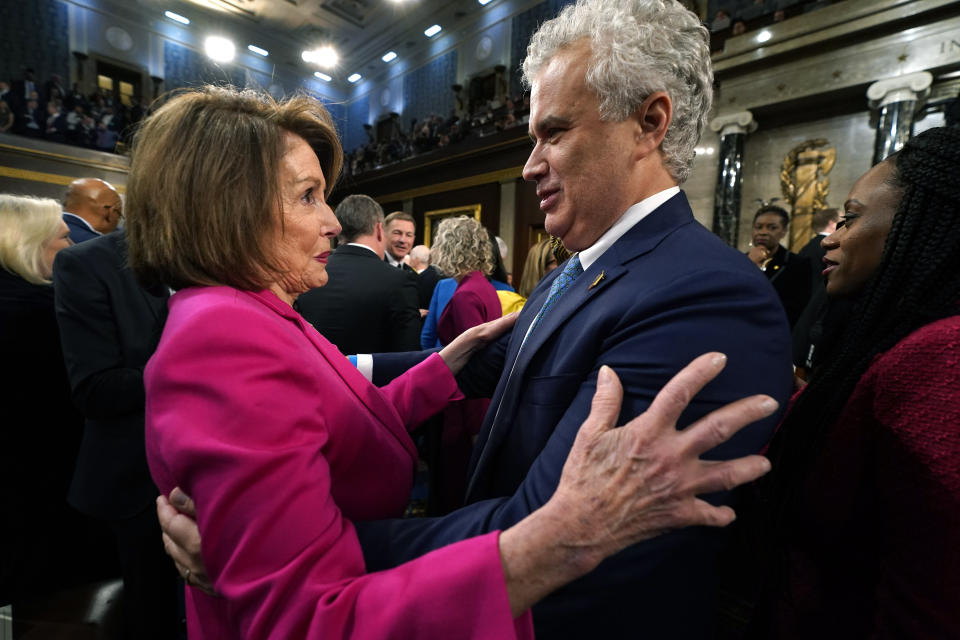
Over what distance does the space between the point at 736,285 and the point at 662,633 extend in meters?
0.67

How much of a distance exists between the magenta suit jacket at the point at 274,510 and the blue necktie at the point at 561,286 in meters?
0.62

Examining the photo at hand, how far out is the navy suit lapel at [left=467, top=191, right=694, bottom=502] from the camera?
102 centimetres

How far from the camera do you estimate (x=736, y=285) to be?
2.74 ft

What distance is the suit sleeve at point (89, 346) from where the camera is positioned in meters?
1.60

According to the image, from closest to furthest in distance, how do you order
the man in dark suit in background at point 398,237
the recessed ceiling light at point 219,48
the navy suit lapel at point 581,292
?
the navy suit lapel at point 581,292, the man in dark suit in background at point 398,237, the recessed ceiling light at point 219,48

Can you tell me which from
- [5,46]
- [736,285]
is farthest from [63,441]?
[5,46]

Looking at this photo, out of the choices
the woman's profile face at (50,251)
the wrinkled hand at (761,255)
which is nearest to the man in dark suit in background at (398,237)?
the woman's profile face at (50,251)

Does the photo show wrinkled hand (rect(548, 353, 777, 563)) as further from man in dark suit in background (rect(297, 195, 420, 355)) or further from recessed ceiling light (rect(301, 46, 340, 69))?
recessed ceiling light (rect(301, 46, 340, 69))

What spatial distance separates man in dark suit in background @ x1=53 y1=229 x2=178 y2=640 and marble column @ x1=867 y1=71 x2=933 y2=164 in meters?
7.62

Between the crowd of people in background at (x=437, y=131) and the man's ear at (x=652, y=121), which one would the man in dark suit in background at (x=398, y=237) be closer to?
the man's ear at (x=652, y=121)

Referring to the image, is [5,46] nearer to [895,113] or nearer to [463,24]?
[463,24]

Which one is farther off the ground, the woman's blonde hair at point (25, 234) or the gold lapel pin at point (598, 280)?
the woman's blonde hair at point (25, 234)

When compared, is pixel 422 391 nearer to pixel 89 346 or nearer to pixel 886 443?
pixel 886 443

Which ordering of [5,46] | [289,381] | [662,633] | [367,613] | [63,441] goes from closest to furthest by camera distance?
[367,613] → [289,381] → [662,633] → [63,441] → [5,46]
